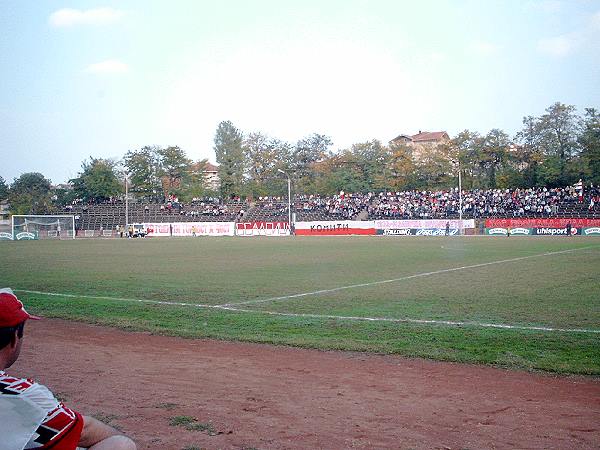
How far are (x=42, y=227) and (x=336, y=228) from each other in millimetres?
32033

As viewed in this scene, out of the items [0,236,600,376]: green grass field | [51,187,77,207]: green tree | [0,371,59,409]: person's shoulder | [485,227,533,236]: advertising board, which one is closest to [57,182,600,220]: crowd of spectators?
[485,227,533,236]: advertising board

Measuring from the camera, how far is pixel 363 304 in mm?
13297

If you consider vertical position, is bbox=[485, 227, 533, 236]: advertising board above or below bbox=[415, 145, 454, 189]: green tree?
below

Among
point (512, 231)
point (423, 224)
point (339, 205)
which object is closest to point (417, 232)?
point (423, 224)

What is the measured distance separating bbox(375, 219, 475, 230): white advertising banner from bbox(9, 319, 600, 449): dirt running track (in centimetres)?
5517

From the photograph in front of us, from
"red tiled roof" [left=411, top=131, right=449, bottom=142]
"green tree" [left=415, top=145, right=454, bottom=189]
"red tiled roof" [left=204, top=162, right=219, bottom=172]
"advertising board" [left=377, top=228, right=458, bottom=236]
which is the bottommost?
"advertising board" [left=377, top=228, right=458, bottom=236]

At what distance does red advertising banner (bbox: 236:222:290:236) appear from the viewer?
72.4 metres

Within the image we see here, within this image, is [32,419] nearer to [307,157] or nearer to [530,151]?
[530,151]

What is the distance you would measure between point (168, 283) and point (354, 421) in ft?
43.3

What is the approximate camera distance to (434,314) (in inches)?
460

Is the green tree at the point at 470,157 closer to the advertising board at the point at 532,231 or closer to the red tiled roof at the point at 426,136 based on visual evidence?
the advertising board at the point at 532,231

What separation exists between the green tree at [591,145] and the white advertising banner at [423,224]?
1889 cm

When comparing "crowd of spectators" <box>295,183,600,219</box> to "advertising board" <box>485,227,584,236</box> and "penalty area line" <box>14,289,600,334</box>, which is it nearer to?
"advertising board" <box>485,227,584,236</box>

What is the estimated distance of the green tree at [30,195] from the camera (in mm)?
89750
